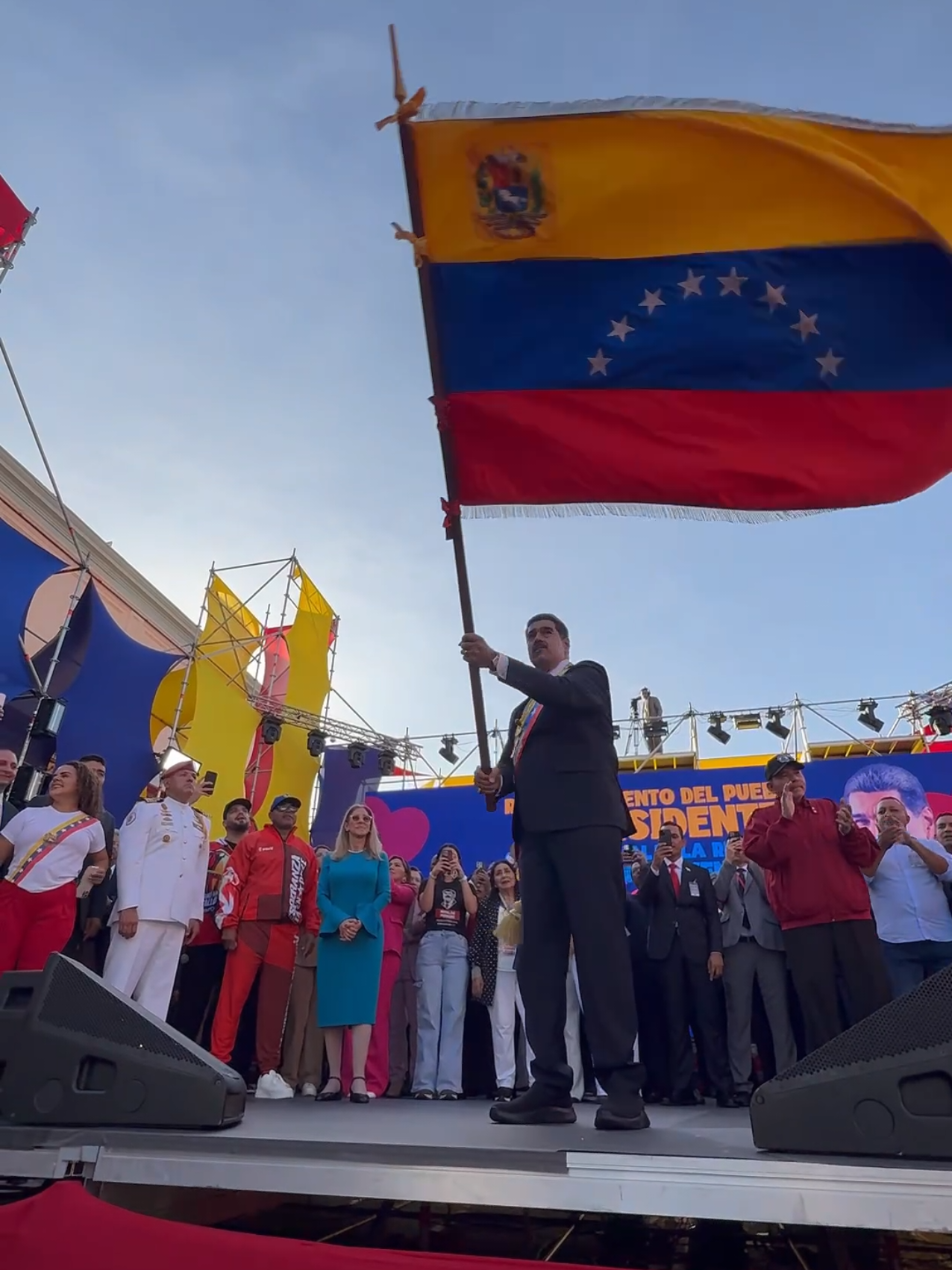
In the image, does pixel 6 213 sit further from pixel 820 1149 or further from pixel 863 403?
pixel 820 1149

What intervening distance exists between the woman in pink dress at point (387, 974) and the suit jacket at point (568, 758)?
2481 millimetres

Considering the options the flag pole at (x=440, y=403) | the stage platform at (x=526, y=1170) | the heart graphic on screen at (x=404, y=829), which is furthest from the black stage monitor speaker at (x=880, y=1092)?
the heart graphic on screen at (x=404, y=829)

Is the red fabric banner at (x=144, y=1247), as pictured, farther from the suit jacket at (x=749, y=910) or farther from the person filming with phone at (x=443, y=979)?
the suit jacket at (x=749, y=910)

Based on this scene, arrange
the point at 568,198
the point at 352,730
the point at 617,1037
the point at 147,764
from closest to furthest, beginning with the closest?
1. the point at 617,1037
2. the point at 568,198
3. the point at 147,764
4. the point at 352,730

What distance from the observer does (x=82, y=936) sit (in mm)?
4500

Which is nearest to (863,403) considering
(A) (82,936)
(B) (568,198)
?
(B) (568,198)

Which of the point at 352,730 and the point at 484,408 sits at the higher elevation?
the point at 352,730

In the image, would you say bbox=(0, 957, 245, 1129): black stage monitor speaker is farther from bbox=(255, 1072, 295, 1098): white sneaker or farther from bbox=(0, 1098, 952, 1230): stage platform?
bbox=(255, 1072, 295, 1098): white sneaker

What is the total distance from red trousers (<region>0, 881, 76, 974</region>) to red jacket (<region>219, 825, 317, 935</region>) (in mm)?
1269

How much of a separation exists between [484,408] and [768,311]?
1206 millimetres

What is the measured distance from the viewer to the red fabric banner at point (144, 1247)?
1495 millimetres

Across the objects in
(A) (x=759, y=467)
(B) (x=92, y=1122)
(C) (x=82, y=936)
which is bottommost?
(B) (x=92, y=1122)

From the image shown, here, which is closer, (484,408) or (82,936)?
(484,408)

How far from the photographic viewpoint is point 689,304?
330 cm
